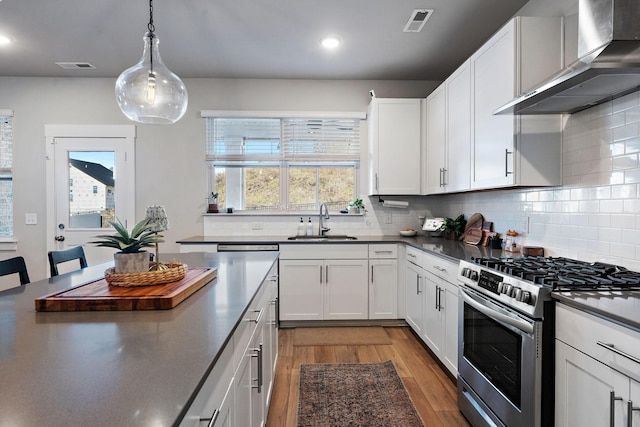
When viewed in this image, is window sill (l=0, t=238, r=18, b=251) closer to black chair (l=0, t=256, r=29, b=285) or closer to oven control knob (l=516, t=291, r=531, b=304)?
black chair (l=0, t=256, r=29, b=285)

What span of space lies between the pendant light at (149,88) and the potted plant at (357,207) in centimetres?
253

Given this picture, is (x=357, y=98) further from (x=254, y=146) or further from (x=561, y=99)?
(x=561, y=99)

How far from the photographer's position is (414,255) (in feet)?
10.7

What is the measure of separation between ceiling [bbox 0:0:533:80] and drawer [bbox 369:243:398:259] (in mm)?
1908

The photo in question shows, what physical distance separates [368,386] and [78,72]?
14.3ft

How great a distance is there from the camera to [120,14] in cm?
273

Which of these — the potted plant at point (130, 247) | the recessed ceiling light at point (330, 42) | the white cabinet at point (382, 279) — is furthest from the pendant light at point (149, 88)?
the white cabinet at point (382, 279)

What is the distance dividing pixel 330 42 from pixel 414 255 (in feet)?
6.89

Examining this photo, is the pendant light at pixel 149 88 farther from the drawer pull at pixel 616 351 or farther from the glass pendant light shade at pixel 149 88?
the drawer pull at pixel 616 351

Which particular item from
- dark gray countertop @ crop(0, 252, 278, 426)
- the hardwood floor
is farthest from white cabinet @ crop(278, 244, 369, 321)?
dark gray countertop @ crop(0, 252, 278, 426)

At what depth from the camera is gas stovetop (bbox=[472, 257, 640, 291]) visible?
4.67 ft

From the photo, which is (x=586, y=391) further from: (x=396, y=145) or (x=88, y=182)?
(x=88, y=182)

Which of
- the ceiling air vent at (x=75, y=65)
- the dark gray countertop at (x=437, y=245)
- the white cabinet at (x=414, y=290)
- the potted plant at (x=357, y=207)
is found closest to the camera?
the dark gray countertop at (x=437, y=245)

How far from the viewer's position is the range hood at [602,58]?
134 centimetres
